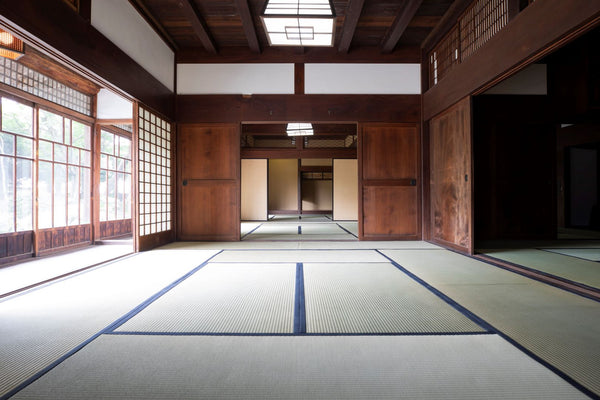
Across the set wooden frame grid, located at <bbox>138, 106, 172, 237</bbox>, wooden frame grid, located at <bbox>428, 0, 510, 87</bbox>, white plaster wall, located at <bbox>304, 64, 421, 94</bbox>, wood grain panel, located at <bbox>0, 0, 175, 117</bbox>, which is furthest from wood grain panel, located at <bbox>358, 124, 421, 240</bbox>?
wood grain panel, located at <bbox>0, 0, 175, 117</bbox>

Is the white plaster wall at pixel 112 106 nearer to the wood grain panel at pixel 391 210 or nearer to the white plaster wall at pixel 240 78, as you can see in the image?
the white plaster wall at pixel 240 78

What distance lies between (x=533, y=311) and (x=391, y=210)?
312cm

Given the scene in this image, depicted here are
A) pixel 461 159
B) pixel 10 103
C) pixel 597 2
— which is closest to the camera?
pixel 597 2

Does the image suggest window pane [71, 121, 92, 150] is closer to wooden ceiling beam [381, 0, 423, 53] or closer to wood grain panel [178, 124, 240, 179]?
wood grain panel [178, 124, 240, 179]

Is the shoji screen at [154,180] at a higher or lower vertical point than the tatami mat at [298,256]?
higher

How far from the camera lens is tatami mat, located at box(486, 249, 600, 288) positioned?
256 centimetres

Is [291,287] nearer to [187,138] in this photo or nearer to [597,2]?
[597,2]

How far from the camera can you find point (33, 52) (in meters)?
3.33

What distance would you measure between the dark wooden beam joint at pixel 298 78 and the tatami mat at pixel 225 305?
3.18m

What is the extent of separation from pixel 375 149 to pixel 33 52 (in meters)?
4.40

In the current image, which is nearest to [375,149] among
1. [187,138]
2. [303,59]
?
[303,59]

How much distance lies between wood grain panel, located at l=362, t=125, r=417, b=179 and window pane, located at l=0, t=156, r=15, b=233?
439 centimetres

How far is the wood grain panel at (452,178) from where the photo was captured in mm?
3697

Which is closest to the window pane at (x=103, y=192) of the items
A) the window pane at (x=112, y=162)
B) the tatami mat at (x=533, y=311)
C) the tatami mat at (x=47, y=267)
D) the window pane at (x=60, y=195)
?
the window pane at (x=112, y=162)
